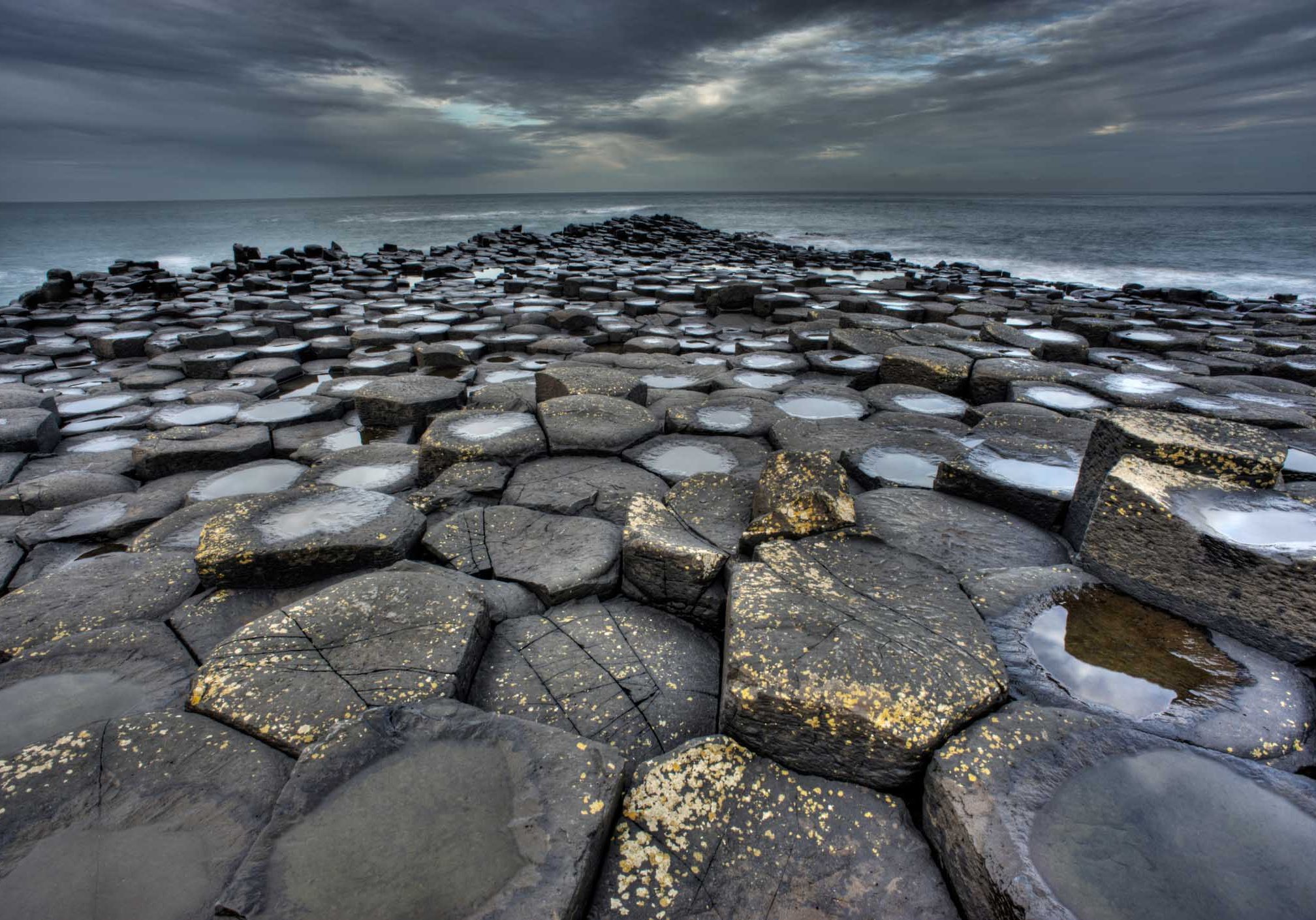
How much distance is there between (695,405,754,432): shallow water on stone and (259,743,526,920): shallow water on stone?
97.6 inches

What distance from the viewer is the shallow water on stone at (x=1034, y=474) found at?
259cm

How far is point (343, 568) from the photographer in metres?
2.25

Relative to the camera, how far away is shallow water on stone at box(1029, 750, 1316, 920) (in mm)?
1107

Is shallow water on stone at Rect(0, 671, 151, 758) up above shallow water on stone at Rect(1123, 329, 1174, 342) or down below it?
below

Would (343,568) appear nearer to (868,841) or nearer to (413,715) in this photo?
(413,715)

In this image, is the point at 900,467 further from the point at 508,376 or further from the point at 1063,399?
the point at 508,376

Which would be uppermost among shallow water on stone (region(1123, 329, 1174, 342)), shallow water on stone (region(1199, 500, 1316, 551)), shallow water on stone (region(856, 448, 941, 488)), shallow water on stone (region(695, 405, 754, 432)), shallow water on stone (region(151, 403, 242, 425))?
shallow water on stone (region(1199, 500, 1316, 551))

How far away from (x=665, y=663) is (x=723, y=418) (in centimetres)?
205

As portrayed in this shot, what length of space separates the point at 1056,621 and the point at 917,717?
2.53ft

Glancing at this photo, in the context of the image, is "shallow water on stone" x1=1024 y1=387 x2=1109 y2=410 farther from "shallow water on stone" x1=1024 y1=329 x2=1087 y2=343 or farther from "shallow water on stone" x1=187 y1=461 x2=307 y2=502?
"shallow water on stone" x1=187 y1=461 x2=307 y2=502

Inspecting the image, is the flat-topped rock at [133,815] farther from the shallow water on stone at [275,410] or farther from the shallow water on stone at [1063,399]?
the shallow water on stone at [1063,399]

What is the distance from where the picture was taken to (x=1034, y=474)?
2.74m

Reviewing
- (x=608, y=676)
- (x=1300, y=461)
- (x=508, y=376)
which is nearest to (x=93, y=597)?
(x=608, y=676)

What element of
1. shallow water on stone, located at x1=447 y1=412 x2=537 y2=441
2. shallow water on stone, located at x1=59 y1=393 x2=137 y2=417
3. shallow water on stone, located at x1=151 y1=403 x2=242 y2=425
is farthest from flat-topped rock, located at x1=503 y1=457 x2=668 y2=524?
shallow water on stone, located at x1=59 y1=393 x2=137 y2=417
